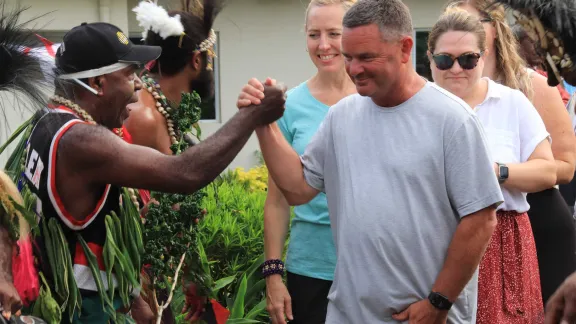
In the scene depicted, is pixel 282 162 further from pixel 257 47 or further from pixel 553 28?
pixel 257 47

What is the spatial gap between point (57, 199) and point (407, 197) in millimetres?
1362

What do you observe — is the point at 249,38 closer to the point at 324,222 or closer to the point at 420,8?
the point at 420,8

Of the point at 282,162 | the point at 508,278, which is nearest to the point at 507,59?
the point at 508,278

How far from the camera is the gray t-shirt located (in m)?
3.47

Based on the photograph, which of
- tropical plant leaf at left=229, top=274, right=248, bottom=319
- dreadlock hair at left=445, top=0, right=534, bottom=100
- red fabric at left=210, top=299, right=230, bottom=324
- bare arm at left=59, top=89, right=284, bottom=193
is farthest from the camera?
tropical plant leaf at left=229, top=274, right=248, bottom=319

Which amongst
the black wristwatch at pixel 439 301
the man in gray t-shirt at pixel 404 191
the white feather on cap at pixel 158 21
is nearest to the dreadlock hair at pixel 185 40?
the white feather on cap at pixel 158 21

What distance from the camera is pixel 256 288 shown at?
241 inches

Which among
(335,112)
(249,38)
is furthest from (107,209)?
(249,38)

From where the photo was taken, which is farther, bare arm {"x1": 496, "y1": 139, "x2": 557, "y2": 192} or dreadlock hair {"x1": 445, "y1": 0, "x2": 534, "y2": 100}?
dreadlock hair {"x1": 445, "y1": 0, "x2": 534, "y2": 100}

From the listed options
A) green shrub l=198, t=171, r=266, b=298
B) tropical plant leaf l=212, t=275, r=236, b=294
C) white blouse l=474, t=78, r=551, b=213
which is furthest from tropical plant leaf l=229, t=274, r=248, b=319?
white blouse l=474, t=78, r=551, b=213

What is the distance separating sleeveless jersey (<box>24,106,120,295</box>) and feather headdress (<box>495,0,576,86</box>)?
179 centimetres

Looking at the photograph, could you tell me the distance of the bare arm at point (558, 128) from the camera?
4.75 metres

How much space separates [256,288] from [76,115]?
110 inches

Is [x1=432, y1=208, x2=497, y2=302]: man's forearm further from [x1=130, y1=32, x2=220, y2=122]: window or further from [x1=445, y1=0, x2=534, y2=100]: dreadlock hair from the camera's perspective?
[x1=130, y1=32, x2=220, y2=122]: window
